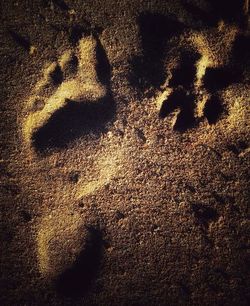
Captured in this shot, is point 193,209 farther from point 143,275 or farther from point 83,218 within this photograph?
point 83,218

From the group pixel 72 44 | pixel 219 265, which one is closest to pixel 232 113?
pixel 219 265

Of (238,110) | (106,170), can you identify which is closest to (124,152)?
(106,170)

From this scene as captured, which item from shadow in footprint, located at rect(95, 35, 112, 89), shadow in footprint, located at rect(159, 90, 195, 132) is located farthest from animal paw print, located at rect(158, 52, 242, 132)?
shadow in footprint, located at rect(95, 35, 112, 89)

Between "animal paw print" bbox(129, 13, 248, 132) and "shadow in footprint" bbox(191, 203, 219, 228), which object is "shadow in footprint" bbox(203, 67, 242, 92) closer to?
"animal paw print" bbox(129, 13, 248, 132)

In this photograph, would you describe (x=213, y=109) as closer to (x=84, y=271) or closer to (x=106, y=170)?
(x=106, y=170)

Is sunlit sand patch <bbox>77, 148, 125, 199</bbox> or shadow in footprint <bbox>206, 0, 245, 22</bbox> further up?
shadow in footprint <bbox>206, 0, 245, 22</bbox>

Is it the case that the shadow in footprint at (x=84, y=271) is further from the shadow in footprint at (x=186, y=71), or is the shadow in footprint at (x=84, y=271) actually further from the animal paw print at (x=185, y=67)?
the shadow in footprint at (x=186, y=71)
